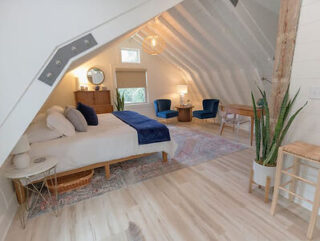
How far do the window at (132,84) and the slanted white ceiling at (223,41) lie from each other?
106 cm

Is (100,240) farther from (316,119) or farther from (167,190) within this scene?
(316,119)

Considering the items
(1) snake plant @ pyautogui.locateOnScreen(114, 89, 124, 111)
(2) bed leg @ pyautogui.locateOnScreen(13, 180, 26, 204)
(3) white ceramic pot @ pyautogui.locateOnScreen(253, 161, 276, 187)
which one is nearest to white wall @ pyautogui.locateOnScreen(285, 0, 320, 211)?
(3) white ceramic pot @ pyautogui.locateOnScreen(253, 161, 276, 187)

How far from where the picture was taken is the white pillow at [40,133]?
6.71 feet

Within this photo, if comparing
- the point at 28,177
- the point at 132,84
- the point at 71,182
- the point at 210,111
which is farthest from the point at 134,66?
the point at 28,177

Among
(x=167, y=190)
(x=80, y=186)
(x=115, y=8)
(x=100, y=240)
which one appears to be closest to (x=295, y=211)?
(x=167, y=190)

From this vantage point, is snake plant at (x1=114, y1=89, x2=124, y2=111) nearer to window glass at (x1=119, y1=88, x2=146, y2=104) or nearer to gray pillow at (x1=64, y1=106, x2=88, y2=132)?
window glass at (x1=119, y1=88, x2=146, y2=104)

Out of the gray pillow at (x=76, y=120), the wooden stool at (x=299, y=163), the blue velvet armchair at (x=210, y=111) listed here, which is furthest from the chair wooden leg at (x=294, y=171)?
the blue velvet armchair at (x=210, y=111)

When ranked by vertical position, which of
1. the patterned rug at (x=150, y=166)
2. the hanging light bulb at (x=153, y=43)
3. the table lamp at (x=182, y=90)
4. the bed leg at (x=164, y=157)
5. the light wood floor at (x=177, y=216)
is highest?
the hanging light bulb at (x=153, y=43)

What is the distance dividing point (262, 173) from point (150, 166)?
1.55 meters

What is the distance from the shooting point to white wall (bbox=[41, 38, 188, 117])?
176 inches

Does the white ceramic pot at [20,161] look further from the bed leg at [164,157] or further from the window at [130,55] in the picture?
the window at [130,55]

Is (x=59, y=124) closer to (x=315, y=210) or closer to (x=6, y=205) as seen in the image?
(x=6, y=205)

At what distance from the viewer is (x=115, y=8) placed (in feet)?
4.59

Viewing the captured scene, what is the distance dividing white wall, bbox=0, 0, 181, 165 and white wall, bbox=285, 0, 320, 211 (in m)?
1.87
